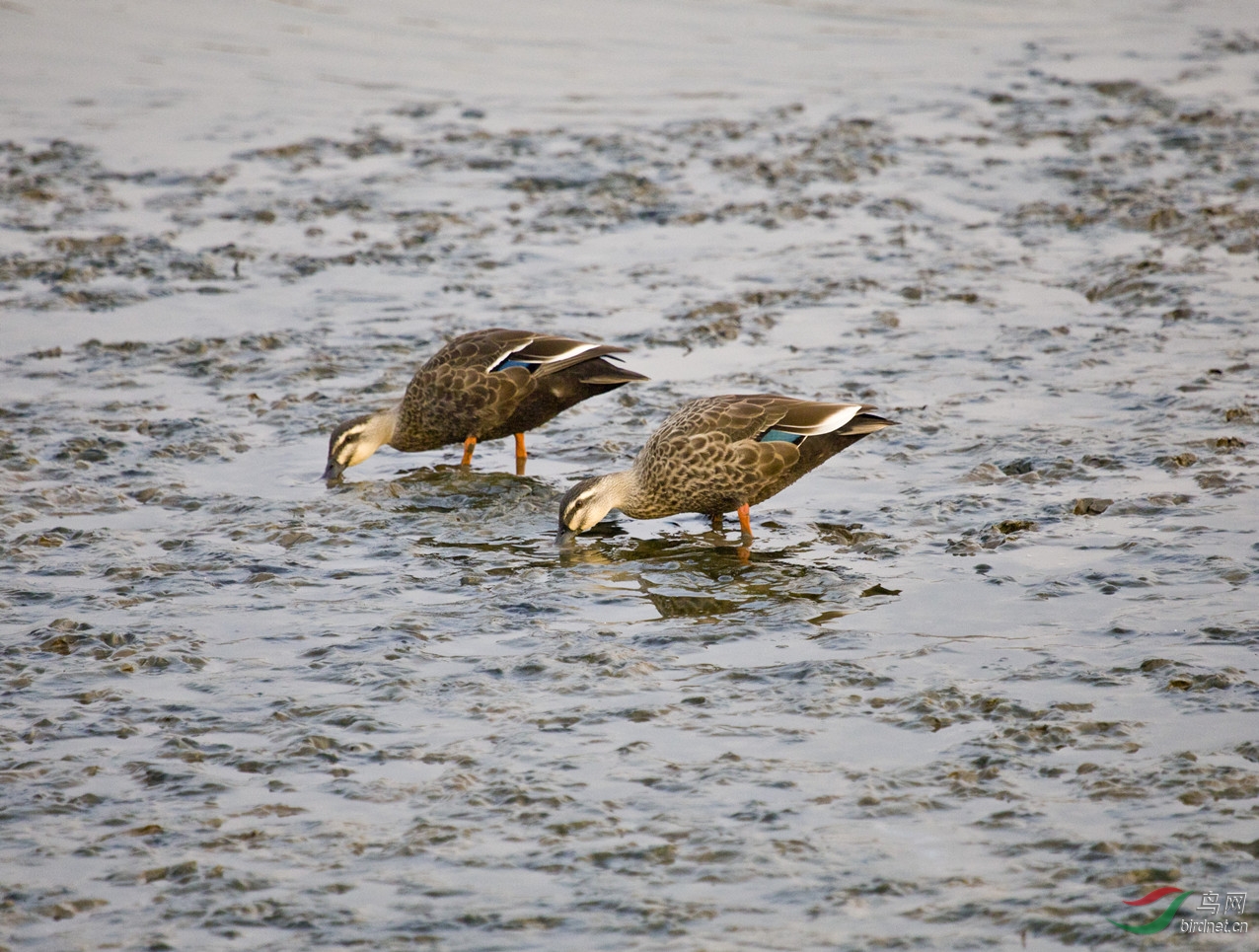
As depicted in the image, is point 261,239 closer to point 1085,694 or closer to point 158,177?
point 158,177

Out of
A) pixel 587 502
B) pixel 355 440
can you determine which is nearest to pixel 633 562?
pixel 587 502

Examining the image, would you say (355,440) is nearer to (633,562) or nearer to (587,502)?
(587,502)

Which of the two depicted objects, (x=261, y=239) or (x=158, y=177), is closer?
(x=261, y=239)

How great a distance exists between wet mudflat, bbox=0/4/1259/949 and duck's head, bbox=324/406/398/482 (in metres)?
0.17

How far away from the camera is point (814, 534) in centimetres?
832

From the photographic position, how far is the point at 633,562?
816 cm

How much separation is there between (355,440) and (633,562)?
212 cm

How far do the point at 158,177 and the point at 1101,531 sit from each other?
1034cm

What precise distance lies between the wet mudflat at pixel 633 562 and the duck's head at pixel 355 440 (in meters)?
0.17

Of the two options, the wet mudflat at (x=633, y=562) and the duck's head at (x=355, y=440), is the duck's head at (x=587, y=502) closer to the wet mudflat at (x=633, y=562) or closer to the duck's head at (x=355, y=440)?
the wet mudflat at (x=633, y=562)

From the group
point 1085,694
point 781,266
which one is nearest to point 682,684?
point 1085,694

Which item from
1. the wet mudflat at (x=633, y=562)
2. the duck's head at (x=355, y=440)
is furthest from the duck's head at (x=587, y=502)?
the duck's head at (x=355, y=440)

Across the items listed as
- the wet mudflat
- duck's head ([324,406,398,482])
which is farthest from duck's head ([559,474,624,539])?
duck's head ([324,406,398,482])

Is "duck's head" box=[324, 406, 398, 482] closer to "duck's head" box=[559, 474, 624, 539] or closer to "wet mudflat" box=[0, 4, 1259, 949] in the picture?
"wet mudflat" box=[0, 4, 1259, 949]
